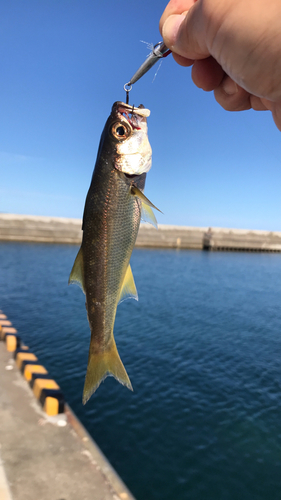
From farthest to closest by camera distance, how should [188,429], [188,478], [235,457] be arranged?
[188,429]
[235,457]
[188,478]

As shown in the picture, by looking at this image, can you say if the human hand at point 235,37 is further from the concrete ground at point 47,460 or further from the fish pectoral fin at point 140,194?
the concrete ground at point 47,460

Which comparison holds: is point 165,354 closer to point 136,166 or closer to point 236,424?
point 236,424

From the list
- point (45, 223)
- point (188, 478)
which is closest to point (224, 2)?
point (188, 478)

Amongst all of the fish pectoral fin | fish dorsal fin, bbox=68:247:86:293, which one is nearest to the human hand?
the fish pectoral fin

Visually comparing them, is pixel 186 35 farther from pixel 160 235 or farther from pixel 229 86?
pixel 160 235

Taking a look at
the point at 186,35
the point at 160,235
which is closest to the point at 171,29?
the point at 186,35

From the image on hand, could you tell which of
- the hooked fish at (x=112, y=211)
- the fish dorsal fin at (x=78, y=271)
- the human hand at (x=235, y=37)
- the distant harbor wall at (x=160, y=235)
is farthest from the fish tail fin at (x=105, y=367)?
the distant harbor wall at (x=160, y=235)

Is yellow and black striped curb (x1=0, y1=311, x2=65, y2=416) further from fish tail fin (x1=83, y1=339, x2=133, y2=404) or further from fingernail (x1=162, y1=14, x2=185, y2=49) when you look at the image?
fingernail (x1=162, y1=14, x2=185, y2=49)
